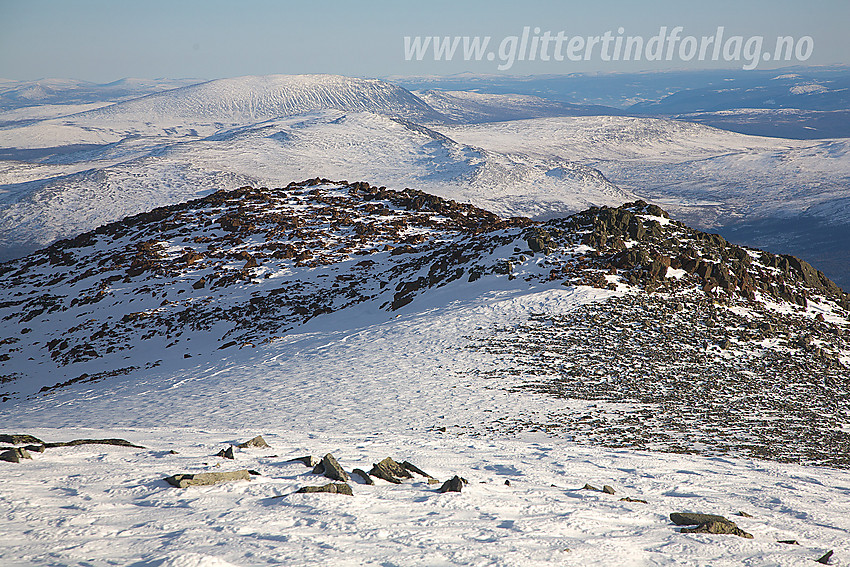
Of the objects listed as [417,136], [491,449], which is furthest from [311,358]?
[417,136]

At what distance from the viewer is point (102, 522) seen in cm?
684

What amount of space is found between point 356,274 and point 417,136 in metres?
129

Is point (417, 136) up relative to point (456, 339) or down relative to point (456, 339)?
up

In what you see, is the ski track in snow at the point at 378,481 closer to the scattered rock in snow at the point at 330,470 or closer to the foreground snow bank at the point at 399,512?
the foreground snow bank at the point at 399,512

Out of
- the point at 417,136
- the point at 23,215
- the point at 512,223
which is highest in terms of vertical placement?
the point at 417,136

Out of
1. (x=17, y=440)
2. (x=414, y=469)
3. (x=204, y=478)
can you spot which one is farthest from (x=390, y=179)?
(x=204, y=478)

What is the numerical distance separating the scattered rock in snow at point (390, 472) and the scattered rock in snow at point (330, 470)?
50 centimetres

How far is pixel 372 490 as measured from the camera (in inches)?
337

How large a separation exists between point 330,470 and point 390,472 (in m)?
0.98

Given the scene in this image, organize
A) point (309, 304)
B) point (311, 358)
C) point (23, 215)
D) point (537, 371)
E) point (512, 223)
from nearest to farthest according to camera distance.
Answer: point (537, 371) < point (311, 358) < point (309, 304) < point (512, 223) < point (23, 215)

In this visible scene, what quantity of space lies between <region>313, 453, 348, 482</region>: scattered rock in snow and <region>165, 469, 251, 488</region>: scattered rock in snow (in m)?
1.11

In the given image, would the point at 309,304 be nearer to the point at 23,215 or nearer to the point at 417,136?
the point at 23,215

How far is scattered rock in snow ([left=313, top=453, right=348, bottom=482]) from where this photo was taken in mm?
8840

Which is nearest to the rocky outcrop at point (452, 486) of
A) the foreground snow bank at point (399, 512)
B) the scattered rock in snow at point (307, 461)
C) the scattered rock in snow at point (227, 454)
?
the foreground snow bank at point (399, 512)
